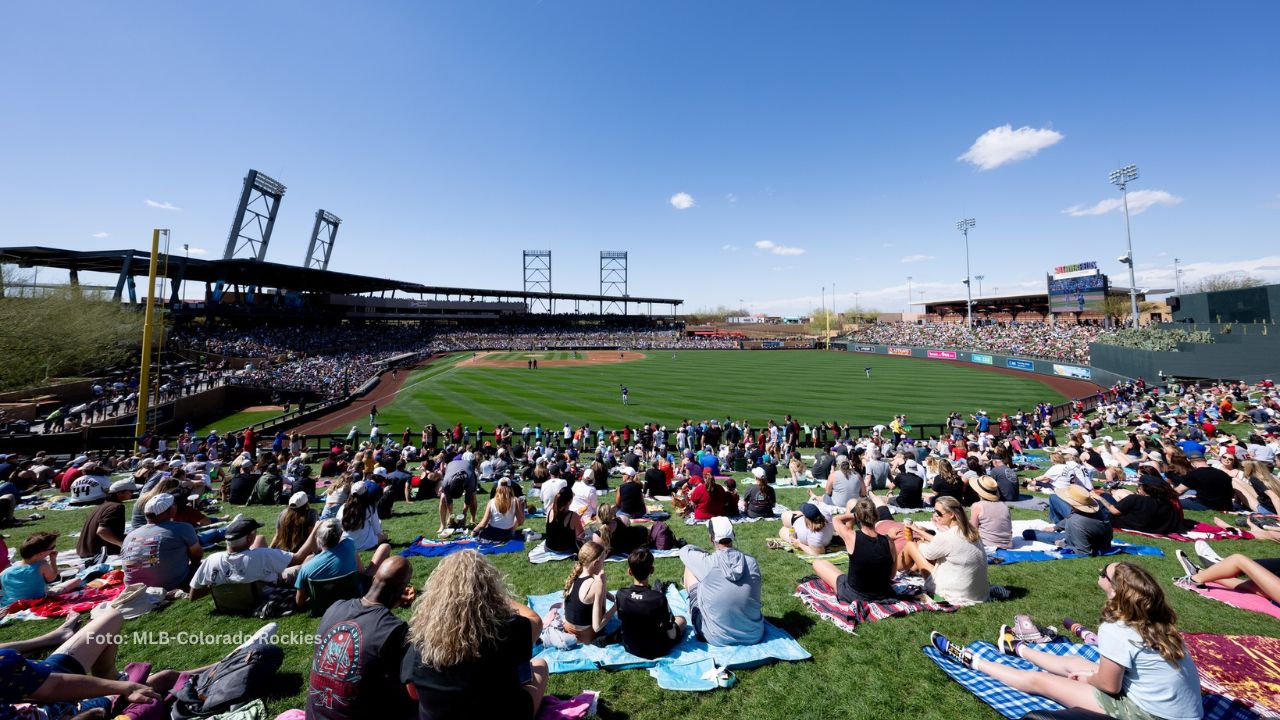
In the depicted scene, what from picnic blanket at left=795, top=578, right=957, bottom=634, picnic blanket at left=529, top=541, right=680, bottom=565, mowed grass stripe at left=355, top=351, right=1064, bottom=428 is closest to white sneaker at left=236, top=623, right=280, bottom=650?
picnic blanket at left=529, top=541, right=680, bottom=565

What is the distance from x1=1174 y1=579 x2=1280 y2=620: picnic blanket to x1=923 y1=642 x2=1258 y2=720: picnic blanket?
248cm

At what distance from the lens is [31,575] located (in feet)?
18.4

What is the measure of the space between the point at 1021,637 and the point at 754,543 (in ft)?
13.1

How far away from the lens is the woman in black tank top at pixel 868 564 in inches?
214

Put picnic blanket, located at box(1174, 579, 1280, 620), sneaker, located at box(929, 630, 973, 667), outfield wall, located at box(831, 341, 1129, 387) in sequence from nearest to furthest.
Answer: sneaker, located at box(929, 630, 973, 667) → picnic blanket, located at box(1174, 579, 1280, 620) → outfield wall, located at box(831, 341, 1129, 387)

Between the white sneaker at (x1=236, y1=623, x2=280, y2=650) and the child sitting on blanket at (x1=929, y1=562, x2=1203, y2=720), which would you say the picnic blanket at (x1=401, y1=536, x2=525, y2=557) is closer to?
the white sneaker at (x1=236, y1=623, x2=280, y2=650)

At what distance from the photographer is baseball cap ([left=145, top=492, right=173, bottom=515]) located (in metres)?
5.91

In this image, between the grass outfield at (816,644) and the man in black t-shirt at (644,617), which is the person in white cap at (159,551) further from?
the man in black t-shirt at (644,617)

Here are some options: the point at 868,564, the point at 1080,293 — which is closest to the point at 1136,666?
the point at 868,564

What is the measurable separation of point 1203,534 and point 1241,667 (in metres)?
5.20

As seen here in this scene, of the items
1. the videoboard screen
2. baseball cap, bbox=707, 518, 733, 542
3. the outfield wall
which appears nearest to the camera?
baseball cap, bbox=707, 518, 733, 542

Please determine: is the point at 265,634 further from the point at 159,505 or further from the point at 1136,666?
the point at 1136,666

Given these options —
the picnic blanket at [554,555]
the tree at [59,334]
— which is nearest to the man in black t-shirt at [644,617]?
the picnic blanket at [554,555]

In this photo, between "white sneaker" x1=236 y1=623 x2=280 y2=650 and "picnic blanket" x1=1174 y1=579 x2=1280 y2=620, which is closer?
"white sneaker" x1=236 y1=623 x2=280 y2=650
